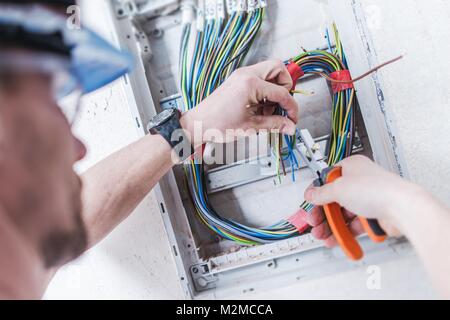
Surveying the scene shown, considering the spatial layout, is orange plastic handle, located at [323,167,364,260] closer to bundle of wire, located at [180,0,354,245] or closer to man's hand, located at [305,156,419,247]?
man's hand, located at [305,156,419,247]

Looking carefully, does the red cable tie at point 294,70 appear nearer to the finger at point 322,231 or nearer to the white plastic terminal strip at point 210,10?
the white plastic terminal strip at point 210,10

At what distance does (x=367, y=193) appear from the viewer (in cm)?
67

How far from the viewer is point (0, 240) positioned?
1.45 ft

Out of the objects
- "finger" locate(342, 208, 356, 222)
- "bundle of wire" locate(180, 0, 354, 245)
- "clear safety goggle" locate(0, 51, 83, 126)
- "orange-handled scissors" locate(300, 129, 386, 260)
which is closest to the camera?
"clear safety goggle" locate(0, 51, 83, 126)

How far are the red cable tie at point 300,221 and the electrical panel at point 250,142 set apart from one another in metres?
0.03

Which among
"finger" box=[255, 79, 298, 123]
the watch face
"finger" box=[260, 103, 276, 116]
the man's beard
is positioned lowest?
the man's beard

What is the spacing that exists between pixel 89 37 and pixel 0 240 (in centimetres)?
27

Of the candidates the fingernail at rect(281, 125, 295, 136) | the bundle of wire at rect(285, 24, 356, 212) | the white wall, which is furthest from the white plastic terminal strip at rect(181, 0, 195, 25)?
the fingernail at rect(281, 125, 295, 136)

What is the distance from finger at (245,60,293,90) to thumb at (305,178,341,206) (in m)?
0.31

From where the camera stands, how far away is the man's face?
1.33 feet

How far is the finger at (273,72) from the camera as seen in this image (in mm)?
942

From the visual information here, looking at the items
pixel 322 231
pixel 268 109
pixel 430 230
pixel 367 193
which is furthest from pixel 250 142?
pixel 430 230

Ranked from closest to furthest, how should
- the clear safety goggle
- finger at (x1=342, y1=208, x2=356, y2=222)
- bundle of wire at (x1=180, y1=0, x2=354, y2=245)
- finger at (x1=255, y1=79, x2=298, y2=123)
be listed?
the clear safety goggle, finger at (x1=342, y1=208, x2=356, y2=222), finger at (x1=255, y1=79, x2=298, y2=123), bundle of wire at (x1=180, y1=0, x2=354, y2=245)
